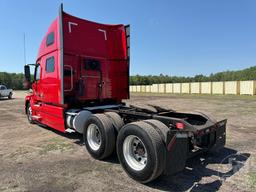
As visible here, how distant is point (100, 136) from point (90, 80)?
2.72 meters

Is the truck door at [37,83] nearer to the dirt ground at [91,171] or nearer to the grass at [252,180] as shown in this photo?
the dirt ground at [91,171]

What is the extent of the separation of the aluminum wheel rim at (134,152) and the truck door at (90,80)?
10.5 ft

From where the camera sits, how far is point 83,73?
720cm

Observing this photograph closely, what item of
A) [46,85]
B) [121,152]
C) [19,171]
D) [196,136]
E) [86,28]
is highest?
[86,28]

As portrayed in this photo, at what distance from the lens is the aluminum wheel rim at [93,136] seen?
17.6 ft

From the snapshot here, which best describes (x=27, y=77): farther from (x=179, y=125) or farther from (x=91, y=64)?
(x=179, y=125)

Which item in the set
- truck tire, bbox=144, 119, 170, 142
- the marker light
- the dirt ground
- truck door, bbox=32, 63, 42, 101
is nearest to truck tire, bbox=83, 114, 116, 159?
the dirt ground

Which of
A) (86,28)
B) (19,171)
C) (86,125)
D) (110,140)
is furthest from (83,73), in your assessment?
(19,171)

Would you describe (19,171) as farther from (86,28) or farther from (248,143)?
(248,143)

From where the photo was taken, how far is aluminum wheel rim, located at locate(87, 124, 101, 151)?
17.6 ft

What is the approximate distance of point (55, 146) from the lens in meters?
6.17

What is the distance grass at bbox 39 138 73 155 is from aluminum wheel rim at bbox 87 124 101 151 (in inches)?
34.2

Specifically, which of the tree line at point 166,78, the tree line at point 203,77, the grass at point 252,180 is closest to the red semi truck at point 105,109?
the grass at point 252,180

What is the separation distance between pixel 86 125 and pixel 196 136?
2.60m
